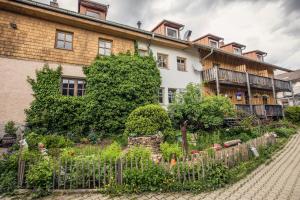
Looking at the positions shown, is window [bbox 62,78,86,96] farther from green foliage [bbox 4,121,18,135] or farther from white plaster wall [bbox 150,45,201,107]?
white plaster wall [bbox 150,45,201,107]

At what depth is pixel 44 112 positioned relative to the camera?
10312mm

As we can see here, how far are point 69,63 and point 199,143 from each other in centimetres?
940

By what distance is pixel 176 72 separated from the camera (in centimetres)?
1659

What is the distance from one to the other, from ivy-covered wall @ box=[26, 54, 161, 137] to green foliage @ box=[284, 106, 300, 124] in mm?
16413

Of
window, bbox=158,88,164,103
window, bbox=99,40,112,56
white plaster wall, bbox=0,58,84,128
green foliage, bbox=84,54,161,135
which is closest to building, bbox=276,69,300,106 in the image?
window, bbox=158,88,164,103

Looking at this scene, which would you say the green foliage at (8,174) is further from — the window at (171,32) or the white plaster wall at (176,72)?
the window at (171,32)

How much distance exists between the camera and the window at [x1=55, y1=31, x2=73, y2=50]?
11.9 m

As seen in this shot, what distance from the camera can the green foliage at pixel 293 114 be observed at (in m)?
19.6

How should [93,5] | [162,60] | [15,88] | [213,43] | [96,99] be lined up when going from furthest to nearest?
[213,43], [162,60], [93,5], [96,99], [15,88]

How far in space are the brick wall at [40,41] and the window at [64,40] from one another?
0.25m

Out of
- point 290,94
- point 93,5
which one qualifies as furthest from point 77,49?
point 290,94

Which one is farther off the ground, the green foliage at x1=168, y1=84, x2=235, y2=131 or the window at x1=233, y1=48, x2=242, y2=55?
the window at x1=233, y1=48, x2=242, y2=55

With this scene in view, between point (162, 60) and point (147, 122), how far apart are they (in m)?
8.70

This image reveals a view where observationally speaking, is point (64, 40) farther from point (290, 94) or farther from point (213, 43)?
point (290, 94)
